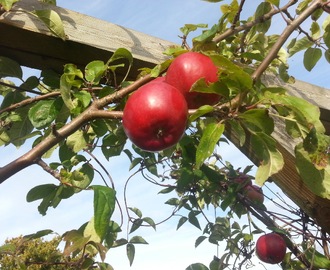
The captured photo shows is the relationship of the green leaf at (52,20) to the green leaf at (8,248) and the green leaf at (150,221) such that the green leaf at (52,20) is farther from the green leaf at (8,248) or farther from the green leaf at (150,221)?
the green leaf at (150,221)

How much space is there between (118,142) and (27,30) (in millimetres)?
432

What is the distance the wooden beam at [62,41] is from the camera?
0.93m

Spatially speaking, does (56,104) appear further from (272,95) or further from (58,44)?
(272,95)

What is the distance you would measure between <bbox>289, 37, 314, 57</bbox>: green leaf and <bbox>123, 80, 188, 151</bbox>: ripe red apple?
30.0 inches

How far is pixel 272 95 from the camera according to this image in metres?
0.80

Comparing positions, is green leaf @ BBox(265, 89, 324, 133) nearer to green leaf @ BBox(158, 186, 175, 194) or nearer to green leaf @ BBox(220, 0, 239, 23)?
green leaf @ BBox(220, 0, 239, 23)

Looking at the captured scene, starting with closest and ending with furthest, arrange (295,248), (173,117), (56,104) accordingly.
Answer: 1. (173,117)
2. (56,104)
3. (295,248)

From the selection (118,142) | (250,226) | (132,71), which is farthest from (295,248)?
(132,71)

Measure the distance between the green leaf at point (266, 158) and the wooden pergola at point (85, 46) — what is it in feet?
0.82

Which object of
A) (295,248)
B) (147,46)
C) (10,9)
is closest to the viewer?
(10,9)

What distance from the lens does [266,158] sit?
87cm

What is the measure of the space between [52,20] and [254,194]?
121cm

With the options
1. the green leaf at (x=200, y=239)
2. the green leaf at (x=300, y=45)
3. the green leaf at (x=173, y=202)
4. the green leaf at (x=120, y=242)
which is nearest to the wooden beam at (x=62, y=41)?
the green leaf at (x=300, y=45)

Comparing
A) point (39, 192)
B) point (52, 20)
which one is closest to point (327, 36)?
point (52, 20)
